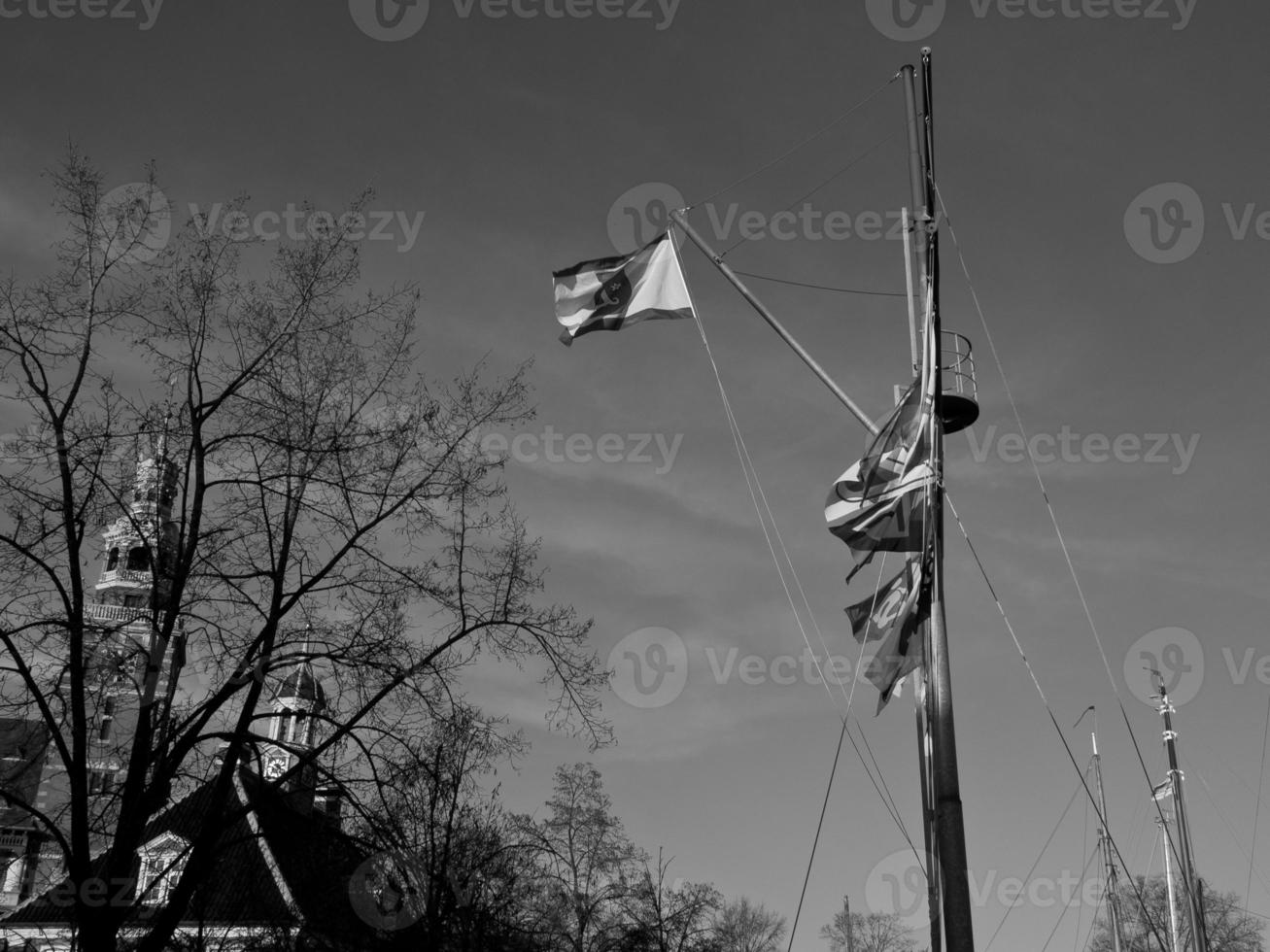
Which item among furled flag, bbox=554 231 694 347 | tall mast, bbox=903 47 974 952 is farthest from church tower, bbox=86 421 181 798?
tall mast, bbox=903 47 974 952

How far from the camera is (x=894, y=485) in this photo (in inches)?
472

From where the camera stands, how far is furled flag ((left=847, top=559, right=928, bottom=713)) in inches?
462

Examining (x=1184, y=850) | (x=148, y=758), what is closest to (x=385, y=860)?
(x=148, y=758)

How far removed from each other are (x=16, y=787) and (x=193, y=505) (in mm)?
3956

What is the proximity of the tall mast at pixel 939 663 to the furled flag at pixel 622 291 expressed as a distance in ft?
11.0

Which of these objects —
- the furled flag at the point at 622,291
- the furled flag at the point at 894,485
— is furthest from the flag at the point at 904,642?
the furled flag at the point at 622,291

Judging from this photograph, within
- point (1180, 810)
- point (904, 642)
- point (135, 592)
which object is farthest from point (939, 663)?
point (1180, 810)

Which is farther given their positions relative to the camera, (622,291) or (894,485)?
(622,291)

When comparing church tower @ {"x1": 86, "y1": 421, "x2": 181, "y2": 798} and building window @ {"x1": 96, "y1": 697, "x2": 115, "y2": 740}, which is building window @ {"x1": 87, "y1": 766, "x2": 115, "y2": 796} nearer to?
church tower @ {"x1": 86, "y1": 421, "x2": 181, "y2": 798}

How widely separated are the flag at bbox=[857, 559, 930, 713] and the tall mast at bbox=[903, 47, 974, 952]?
0.26 metres

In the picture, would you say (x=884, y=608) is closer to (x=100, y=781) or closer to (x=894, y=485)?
(x=894, y=485)

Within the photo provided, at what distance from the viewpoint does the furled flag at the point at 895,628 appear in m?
11.7

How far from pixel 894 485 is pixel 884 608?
140 centimetres

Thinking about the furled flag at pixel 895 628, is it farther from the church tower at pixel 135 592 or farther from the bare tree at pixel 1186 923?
the bare tree at pixel 1186 923
